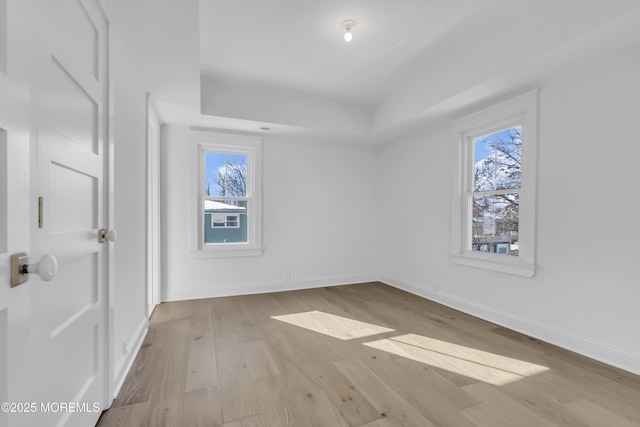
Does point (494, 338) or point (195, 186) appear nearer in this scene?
point (494, 338)

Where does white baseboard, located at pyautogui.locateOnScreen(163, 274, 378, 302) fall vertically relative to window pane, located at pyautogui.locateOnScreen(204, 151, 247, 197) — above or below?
below

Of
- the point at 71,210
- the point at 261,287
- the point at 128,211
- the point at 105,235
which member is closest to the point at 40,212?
the point at 71,210

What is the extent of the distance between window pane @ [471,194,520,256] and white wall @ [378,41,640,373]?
0.95ft

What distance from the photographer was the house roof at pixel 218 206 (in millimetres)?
4129

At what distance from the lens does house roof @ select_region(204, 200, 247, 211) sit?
4.13 meters

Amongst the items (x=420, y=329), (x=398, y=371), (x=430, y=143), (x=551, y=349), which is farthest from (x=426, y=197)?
(x=398, y=371)

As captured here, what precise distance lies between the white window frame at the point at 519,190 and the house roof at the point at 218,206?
2887 mm

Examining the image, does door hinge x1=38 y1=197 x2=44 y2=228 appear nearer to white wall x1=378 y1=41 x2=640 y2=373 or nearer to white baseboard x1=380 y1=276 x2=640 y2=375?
white wall x1=378 y1=41 x2=640 y2=373

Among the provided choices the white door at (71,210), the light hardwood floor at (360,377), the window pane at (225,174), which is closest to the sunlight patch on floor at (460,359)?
the light hardwood floor at (360,377)

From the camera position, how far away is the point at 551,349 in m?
2.51

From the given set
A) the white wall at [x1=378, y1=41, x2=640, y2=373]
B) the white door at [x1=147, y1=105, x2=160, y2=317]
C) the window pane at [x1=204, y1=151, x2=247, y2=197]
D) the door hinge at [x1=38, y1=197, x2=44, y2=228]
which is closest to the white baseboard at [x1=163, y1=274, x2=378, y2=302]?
the white door at [x1=147, y1=105, x2=160, y2=317]

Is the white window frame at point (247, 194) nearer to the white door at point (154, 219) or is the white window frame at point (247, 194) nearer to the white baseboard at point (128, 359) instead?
the white door at point (154, 219)

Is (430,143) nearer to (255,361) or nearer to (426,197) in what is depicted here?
(426,197)

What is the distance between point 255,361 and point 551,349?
2465 mm
